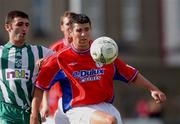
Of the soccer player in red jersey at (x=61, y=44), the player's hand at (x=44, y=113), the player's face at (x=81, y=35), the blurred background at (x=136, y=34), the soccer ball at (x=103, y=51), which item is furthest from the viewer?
the blurred background at (x=136, y=34)

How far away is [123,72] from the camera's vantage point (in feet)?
39.5

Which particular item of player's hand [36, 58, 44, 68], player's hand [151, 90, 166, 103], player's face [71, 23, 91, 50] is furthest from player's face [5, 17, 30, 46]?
player's hand [151, 90, 166, 103]

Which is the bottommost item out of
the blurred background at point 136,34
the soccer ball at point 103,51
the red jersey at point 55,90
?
the blurred background at point 136,34

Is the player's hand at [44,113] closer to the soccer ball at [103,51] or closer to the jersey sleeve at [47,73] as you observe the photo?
the jersey sleeve at [47,73]

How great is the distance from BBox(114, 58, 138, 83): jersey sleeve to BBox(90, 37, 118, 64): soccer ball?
37cm

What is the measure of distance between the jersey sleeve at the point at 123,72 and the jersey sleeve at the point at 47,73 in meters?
0.79

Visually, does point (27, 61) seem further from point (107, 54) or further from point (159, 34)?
point (159, 34)

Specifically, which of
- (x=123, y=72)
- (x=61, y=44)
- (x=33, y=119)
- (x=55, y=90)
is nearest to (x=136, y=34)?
(x=55, y=90)

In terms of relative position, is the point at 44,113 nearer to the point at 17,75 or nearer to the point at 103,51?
the point at 17,75

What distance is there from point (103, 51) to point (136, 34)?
1256 inches

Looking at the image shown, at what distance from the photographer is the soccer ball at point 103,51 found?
455 inches

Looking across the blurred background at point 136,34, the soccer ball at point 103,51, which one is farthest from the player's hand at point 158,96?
the blurred background at point 136,34

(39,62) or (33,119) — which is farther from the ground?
(39,62)

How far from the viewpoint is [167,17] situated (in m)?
43.0
